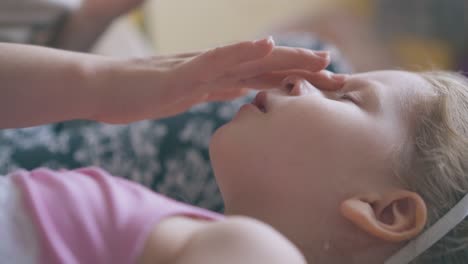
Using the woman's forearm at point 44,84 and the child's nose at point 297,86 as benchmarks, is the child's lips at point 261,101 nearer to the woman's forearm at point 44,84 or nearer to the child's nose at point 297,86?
the child's nose at point 297,86

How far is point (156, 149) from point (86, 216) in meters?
0.38

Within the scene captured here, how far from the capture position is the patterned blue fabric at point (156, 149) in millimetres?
1036

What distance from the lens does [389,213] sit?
2.33ft

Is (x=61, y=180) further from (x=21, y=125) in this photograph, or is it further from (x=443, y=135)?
(x=443, y=135)

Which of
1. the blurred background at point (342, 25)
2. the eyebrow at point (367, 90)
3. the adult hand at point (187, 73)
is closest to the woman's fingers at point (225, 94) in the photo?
the adult hand at point (187, 73)

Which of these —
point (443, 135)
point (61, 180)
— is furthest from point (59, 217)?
point (443, 135)

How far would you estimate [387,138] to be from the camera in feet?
2.35

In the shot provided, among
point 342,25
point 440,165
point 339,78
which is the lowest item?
point 342,25

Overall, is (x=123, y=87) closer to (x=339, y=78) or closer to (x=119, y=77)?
(x=119, y=77)

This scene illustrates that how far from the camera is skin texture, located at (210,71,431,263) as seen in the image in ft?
2.31

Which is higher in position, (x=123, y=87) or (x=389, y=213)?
(x=123, y=87)

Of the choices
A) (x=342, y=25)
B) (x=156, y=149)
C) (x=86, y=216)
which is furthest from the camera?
(x=342, y=25)

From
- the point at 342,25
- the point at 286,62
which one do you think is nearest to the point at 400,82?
the point at 286,62

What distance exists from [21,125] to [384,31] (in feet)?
6.72
